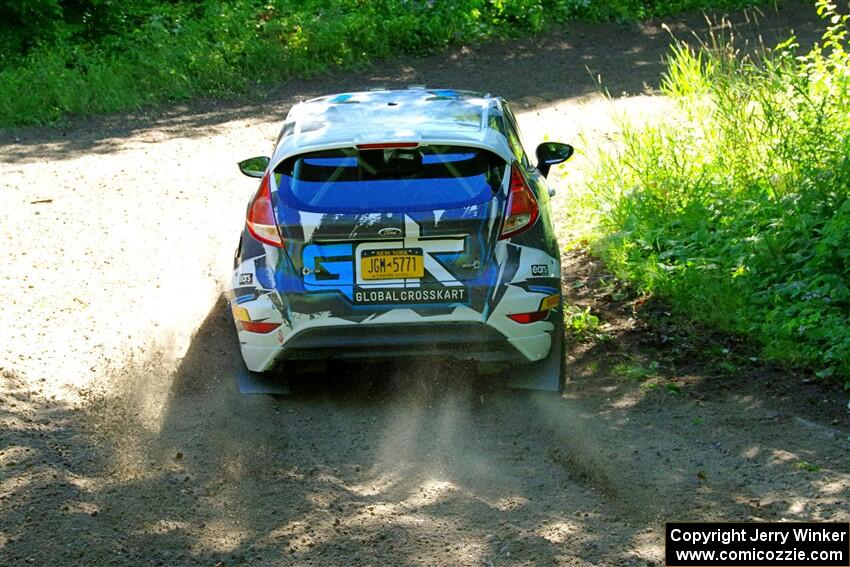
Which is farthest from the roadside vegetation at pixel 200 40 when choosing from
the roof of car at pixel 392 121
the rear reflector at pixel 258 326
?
the rear reflector at pixel 258 326

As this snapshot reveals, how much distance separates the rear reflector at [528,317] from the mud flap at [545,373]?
261 millimetres

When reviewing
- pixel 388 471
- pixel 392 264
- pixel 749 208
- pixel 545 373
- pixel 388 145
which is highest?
pixel 388 145

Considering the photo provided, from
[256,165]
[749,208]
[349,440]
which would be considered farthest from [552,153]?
[349,440]

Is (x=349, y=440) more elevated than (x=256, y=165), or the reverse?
(x=256, y=165)

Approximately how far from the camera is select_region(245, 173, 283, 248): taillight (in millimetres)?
6757

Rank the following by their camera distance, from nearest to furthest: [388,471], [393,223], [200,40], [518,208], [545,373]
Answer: [388,471] → [393,223] → [518,208] → [545,373] → [200,40]

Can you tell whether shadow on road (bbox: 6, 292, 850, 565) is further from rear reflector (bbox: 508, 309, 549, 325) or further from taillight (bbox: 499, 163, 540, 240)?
taillight (bbox: 499, 163, 540, 240)

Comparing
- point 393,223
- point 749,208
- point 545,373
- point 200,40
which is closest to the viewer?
point 393,223

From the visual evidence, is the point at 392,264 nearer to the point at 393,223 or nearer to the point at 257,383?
the point at 393,223

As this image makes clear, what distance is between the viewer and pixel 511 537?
17.4 ft

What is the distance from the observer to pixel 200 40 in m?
20.2

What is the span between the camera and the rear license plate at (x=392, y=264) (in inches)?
261

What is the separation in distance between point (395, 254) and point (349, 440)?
3.60 feet

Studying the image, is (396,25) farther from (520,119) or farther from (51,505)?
(51,505)
